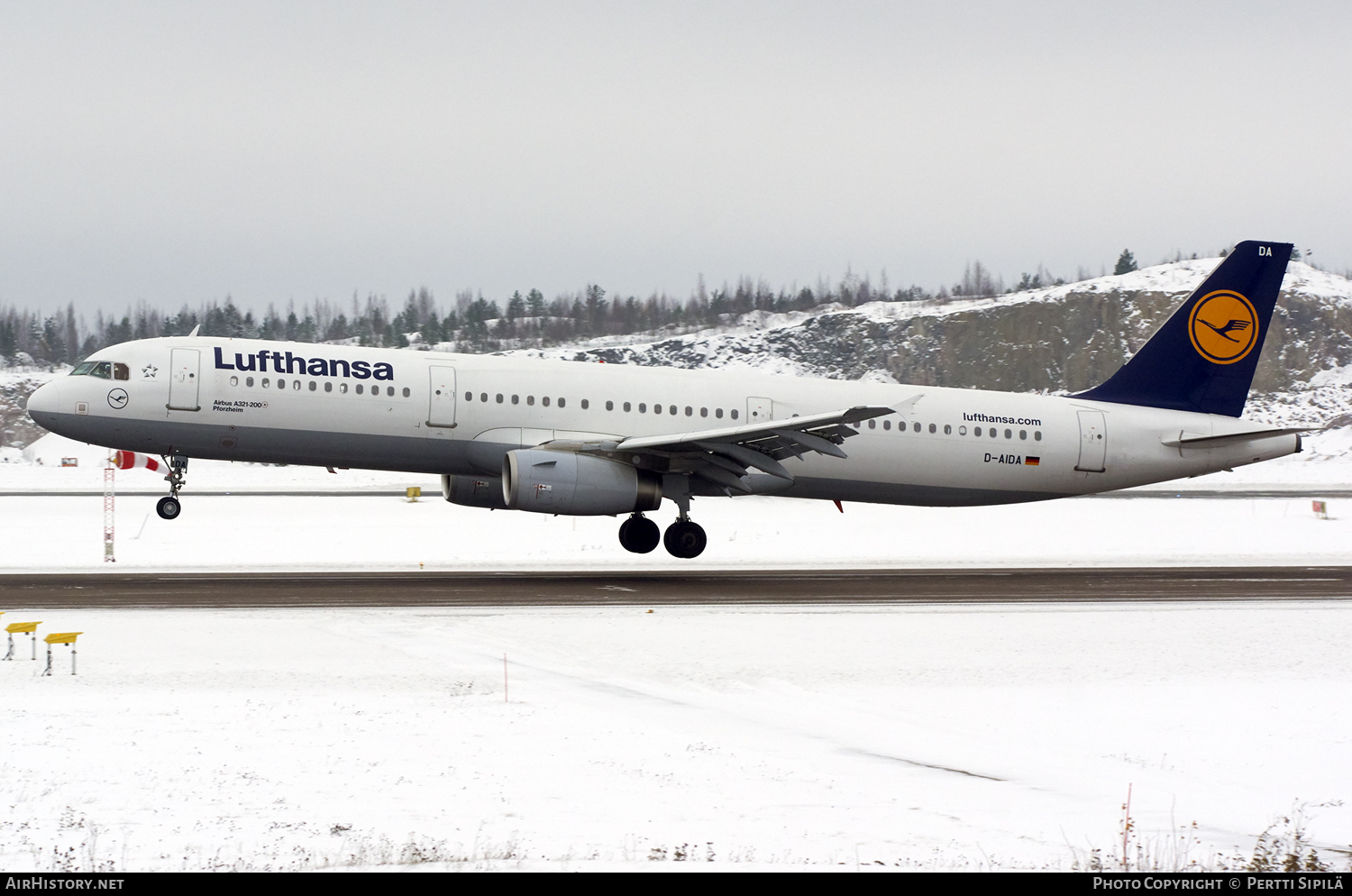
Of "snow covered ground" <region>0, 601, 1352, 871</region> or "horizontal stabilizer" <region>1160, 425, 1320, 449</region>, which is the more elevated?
"horizontal stabilizer" <region>1160, 425, 1320, 449</region>

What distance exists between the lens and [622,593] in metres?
23.8

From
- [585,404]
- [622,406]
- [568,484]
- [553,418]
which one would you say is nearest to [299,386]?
[553,418]

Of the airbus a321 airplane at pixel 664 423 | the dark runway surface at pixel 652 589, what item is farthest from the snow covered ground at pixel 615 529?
the airbus a321 airplane at pixel 664 423

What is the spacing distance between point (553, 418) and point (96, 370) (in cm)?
A: 960

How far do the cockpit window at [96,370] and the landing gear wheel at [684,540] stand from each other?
1236 cm

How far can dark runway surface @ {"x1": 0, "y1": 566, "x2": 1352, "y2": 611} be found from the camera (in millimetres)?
21953

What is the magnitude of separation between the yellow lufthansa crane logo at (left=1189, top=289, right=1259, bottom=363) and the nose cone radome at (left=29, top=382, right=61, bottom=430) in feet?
88.5

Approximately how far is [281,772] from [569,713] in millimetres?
3357

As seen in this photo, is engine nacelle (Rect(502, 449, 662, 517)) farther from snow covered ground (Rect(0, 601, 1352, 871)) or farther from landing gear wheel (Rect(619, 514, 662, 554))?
snow covered ground (Rect(0, 601, 1352, 871))

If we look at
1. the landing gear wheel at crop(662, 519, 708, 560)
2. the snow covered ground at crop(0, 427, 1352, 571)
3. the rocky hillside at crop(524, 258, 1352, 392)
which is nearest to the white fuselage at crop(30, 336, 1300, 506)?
the landing gear wheel at crop(662, 519, 708, 560)

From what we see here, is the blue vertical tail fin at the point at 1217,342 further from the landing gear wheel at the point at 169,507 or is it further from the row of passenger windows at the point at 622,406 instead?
the landing gear wheel at the point at 169,507

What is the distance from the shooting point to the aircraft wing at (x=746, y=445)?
80.6 ft

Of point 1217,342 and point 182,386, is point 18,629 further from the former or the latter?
point 1217,342

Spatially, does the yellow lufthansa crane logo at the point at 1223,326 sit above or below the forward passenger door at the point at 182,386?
above
